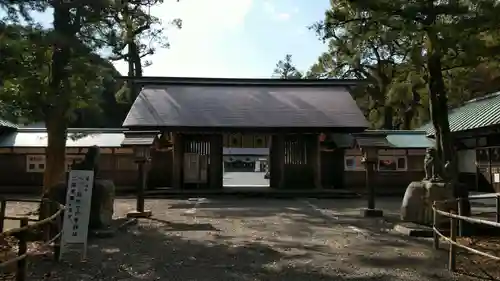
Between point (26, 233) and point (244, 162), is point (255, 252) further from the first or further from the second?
point (244, 162)

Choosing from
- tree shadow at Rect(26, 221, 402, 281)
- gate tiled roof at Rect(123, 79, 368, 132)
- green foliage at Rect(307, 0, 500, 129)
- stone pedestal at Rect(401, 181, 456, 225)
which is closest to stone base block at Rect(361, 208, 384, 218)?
stone pedestal at Rect(401, 181, 456, 225)

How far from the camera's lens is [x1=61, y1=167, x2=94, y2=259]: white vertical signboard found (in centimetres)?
686

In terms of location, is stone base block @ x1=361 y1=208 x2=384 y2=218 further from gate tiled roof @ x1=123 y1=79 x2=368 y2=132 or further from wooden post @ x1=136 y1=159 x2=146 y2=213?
gate tiled roof @ x1=123 y1=79 x2=368 y2=132

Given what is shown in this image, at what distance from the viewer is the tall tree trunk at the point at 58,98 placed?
994 cm

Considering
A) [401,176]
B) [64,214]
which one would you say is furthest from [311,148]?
[64,214]

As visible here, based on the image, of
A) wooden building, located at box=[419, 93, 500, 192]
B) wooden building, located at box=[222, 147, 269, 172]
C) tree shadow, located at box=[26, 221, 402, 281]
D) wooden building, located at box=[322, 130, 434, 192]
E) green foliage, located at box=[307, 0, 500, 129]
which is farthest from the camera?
wooden building, located at box=[222, 147, 269, 172]

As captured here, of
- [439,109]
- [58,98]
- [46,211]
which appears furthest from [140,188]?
[439,109]

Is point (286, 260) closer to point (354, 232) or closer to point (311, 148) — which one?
point (354, 232)

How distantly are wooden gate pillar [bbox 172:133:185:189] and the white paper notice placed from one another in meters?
13.2

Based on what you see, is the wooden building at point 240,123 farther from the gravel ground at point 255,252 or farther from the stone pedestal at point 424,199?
the stone pedestal at point 424,199

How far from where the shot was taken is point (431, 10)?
931cm

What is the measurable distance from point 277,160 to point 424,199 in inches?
457

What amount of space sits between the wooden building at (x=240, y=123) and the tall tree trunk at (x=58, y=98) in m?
7.46

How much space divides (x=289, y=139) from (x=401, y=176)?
570cm
